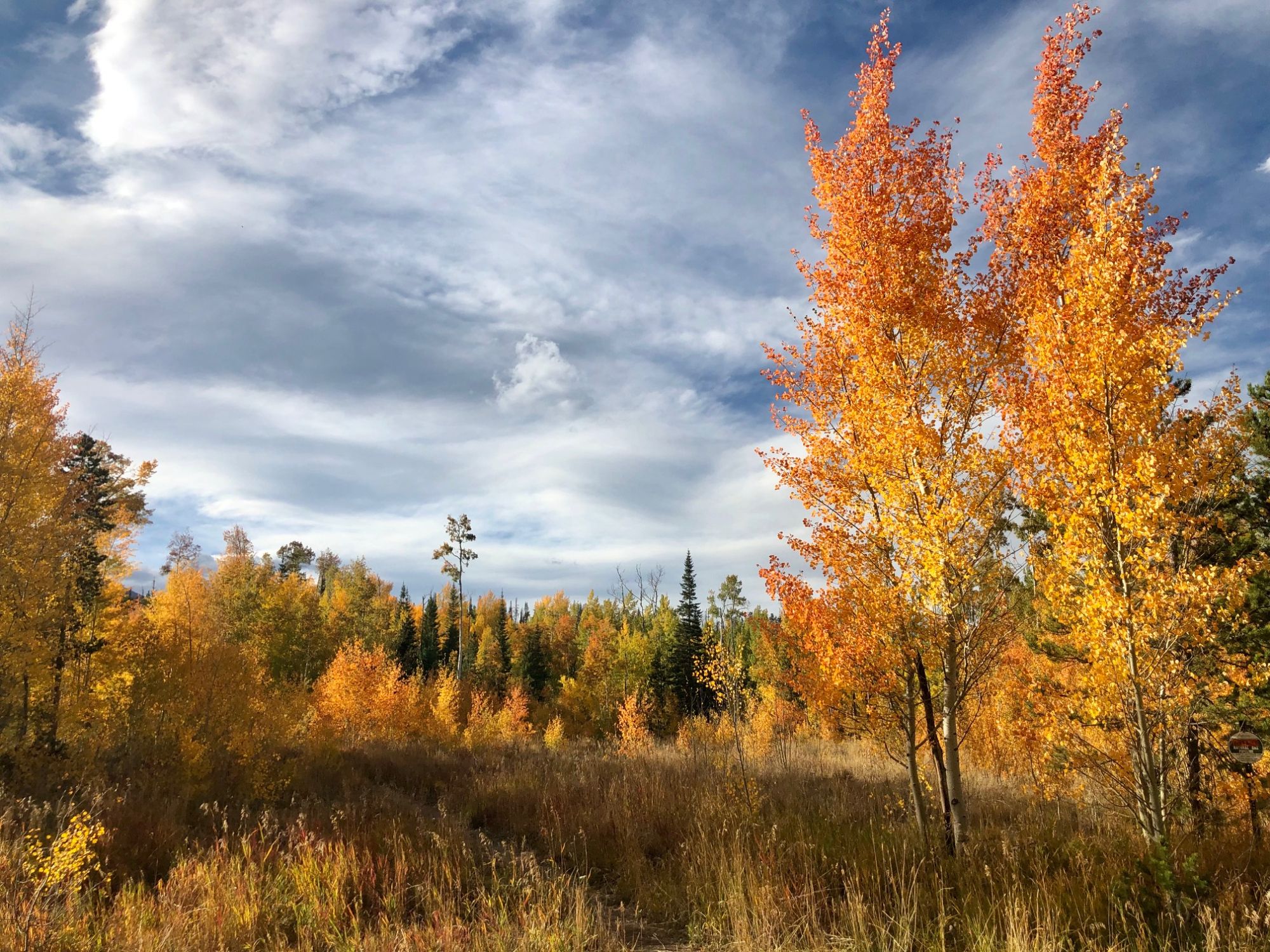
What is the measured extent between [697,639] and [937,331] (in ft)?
124

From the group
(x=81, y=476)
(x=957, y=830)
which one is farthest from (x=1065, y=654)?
(x=81, y=476)

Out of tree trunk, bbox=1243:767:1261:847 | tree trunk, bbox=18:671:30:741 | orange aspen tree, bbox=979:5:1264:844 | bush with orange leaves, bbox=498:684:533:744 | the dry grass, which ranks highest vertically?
orange aspen tree, bbox=979:5:1264:844

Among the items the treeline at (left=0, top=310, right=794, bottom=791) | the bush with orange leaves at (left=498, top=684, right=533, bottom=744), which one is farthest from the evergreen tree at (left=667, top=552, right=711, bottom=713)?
the bush with orange leaves at (left=498, top=684, right=533, bottom=744)

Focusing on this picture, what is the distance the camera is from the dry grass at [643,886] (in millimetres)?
4672

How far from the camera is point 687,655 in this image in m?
43.2

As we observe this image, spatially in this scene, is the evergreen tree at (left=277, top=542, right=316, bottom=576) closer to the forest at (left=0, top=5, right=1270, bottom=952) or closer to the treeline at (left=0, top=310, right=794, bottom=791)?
the treeline at (left=0, top=310, right=794, bottom=791)

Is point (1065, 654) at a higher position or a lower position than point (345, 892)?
higher

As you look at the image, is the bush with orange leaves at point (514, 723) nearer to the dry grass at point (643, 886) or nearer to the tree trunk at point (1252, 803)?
the dry grass at point (643, 886)

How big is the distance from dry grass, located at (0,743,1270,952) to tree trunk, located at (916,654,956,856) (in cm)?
32

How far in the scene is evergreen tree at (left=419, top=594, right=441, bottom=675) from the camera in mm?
56406

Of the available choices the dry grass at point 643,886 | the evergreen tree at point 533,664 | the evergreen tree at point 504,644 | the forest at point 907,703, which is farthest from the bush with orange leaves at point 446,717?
the evergreen tree at point 533,664

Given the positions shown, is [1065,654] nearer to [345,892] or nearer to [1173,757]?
[1173,757]

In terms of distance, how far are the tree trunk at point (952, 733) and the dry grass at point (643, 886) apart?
0.35 m

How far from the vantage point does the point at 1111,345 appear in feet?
21.9
